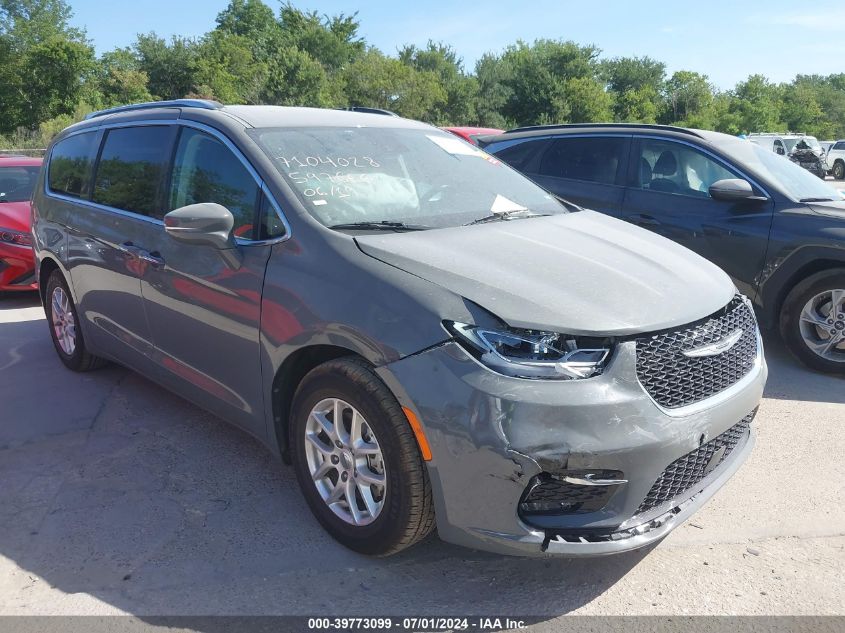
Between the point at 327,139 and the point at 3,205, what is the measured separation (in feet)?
19.8

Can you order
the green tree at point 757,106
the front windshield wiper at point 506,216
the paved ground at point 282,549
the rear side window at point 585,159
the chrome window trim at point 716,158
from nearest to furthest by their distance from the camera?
the paved ground at point 282,549
the front windshield wiper at point 506,216
the chrome window trim at point 716,158
the rear side window at point 585,159
the green tree at point 757,106

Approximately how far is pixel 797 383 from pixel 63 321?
17.4 feet

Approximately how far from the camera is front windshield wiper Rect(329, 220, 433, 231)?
308 cm

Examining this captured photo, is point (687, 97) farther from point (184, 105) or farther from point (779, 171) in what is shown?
point (184, 105)

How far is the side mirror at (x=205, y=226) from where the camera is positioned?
3162mm

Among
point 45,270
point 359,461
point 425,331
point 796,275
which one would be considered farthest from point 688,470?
point 45,270

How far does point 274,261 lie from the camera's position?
308 centimetres

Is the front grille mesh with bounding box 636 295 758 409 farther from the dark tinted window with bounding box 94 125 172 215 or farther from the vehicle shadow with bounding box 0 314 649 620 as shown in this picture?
the dark tinted window with bounding box 94 125 172 215

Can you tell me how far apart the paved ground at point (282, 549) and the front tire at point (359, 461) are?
0.18m

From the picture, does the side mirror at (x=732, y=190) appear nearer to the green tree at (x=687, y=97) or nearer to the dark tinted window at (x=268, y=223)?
the dark tinted window at (x=268, y=223)

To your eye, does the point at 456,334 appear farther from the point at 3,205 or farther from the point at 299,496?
the point at 3,205

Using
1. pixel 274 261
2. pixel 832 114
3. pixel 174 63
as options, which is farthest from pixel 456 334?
pixel 832 114

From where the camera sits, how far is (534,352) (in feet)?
8.07

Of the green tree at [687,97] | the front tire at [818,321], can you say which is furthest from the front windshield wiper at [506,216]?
the green tree at [687,97]
